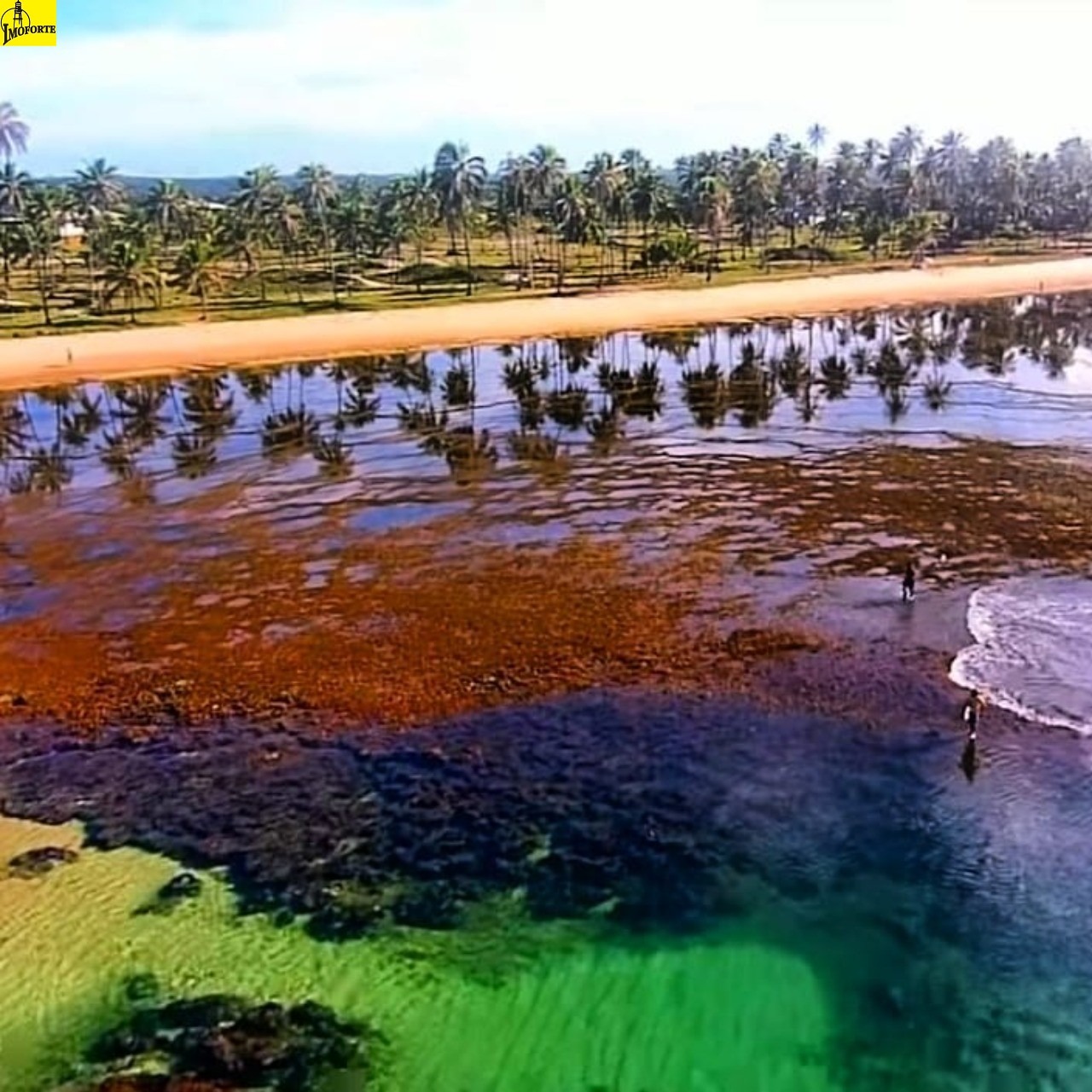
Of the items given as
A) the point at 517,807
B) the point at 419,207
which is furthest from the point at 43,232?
the point at 517,807

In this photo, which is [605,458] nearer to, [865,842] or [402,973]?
[865,842]

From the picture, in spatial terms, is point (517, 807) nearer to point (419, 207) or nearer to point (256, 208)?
point (256, 208)

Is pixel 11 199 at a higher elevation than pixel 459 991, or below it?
higher

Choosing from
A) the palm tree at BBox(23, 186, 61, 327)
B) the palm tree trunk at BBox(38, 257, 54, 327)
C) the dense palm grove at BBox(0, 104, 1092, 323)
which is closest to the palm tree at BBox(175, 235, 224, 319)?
the dense palm grove at BBox(0, 104, 1092, 323)

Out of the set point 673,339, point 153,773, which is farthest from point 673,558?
point 673,339

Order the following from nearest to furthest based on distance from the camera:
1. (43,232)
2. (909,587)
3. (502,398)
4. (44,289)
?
(909,587) → (502,398) → (43,232) → (44,289)
